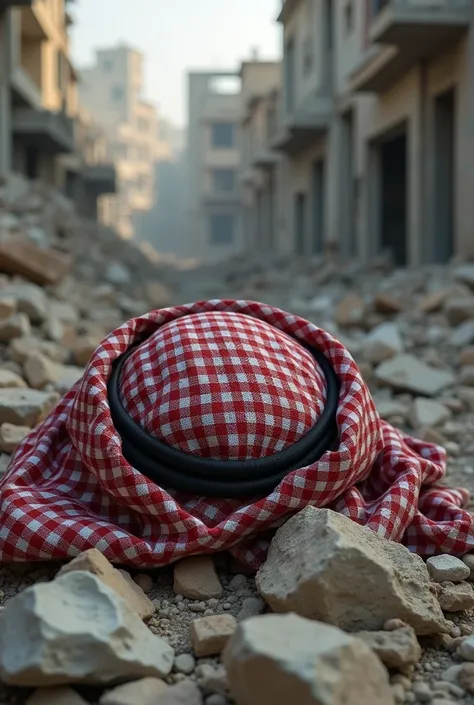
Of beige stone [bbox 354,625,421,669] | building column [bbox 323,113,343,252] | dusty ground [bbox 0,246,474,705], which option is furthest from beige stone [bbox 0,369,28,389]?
building column [bbox 323,113,343,252]

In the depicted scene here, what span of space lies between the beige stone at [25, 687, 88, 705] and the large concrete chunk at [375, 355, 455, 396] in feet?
10.5

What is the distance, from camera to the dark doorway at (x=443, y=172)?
952cm

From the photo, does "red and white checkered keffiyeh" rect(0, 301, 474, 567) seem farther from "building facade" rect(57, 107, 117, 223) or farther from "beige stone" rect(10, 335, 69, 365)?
"building facade" rect(57, 107, 117, 223)

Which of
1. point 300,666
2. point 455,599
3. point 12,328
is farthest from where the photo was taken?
point 12,328

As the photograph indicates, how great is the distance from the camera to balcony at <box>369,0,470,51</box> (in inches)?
321

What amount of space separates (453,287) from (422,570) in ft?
17.8

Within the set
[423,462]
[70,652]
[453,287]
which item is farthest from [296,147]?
[70,652]

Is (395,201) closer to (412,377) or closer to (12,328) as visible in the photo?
(412,377)

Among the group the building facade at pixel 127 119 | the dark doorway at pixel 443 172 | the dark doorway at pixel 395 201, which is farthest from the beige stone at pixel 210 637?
the building facade at pixel 127 119

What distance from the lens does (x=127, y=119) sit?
44.9 metres

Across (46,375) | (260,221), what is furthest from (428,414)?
(260,221)

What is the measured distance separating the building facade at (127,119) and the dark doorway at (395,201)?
2822cm

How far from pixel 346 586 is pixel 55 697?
601mm

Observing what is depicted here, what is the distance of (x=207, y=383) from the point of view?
2.09 meters
